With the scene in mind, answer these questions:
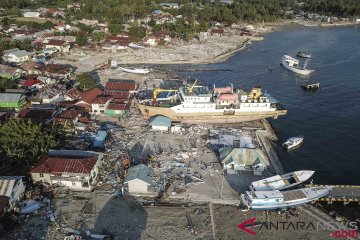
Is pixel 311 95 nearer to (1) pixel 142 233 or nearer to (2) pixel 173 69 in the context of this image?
(2) pixel 173 69

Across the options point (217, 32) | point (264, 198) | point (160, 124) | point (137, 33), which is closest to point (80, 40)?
point (137, 33)

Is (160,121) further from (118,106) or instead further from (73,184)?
(73,184)

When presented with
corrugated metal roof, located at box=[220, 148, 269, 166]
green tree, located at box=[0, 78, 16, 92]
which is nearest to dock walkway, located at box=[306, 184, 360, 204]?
corrugated metal roof, located at box=[220, 148, 269, 166]

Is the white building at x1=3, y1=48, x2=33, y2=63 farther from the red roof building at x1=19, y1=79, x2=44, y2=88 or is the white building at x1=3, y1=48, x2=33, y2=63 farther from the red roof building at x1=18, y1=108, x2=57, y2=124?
the red roof building at x1=18, y1=108, x2=57, y2=124

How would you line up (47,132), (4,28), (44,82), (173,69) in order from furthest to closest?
(4,28) → (173,69) → (44,82) → (47,132)

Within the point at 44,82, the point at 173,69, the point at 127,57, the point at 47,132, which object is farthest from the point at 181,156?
the point at 127,57

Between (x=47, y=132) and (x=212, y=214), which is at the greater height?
(x=47, y=132)
